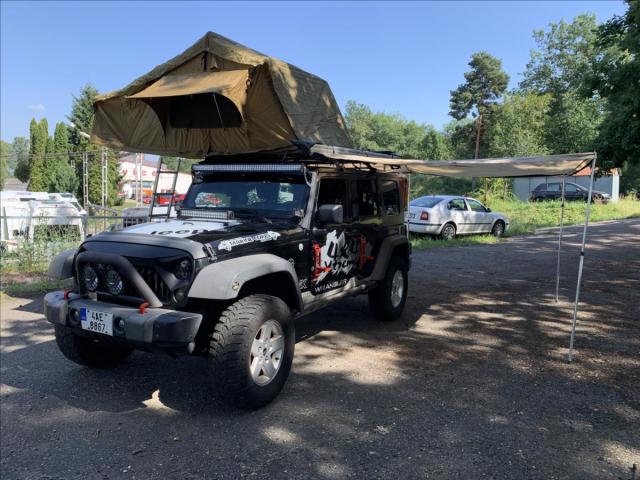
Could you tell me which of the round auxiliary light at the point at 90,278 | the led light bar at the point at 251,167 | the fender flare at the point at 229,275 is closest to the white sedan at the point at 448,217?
the led light bar at the point at 251,167

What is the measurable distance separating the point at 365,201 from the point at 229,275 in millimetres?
2891

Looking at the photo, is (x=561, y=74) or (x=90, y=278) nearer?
(x=90, y=278)

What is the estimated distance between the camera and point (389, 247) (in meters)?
6.18

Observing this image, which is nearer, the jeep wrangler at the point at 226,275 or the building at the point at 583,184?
the jeep wrangler at the point at 226,275

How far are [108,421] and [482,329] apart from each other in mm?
4364

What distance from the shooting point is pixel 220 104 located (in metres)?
5.42

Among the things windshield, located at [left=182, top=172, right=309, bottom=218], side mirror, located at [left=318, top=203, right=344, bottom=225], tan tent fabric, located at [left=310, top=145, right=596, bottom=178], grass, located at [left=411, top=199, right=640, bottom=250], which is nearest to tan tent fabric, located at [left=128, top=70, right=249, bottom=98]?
windshield, located at [left=182, top=172, right=309, bottom=218]

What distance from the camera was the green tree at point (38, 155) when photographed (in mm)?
38031

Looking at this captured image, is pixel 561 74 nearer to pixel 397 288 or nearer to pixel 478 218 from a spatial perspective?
pixel 478 218

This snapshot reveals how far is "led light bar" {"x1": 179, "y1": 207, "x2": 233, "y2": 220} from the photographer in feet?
15.9

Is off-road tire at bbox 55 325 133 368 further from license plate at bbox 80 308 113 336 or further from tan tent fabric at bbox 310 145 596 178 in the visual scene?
tan tent fabric at bbox 310 145 596 178

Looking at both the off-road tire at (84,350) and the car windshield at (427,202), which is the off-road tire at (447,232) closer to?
the car windshield at (427,202)

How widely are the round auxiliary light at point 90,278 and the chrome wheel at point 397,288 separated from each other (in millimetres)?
3615

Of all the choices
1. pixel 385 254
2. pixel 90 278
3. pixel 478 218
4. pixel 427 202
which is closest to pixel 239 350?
pixel 90 278
